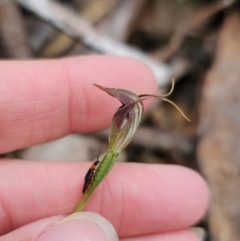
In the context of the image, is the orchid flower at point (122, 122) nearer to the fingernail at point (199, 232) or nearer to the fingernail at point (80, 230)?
the fingernail at point (80, 230)

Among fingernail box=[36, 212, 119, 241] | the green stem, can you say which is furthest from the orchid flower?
fingernail box=[36, 212, 119, 241]

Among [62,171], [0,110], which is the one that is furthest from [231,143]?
[0,110]

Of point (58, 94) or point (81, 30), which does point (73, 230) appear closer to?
point (58, 94)

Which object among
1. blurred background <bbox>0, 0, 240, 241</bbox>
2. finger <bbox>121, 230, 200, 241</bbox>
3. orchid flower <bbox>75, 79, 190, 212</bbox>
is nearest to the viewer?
orchid flower <bbox>75, 79, 190, 212</bbox>

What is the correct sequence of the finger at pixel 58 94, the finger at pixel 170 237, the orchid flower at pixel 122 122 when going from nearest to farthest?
1. the orchid flower at pixel 122 122
2. the finger at pixel 58 94
3. the finger at pixel 170 237

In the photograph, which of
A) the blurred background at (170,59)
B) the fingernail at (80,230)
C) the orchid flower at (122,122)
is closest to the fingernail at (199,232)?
the blurred background at (170,59)

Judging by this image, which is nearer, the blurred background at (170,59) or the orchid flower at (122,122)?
the orchid flower at (122,122)

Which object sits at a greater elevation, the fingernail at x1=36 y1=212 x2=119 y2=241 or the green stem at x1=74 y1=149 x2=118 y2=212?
the green stem at x1=74 y1=149 x2=118 y2=212

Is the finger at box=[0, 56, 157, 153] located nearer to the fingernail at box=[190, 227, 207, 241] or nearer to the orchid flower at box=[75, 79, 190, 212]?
the orchid flower at box=[75, 79, 190, 212]
